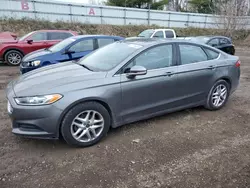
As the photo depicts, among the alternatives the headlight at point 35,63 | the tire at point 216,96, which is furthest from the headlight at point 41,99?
the headlight at point 35,63

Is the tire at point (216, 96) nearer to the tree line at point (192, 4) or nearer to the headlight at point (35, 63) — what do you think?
the headlight at point (35, 63)

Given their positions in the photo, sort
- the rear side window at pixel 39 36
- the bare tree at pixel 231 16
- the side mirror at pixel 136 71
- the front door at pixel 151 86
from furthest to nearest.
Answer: the bare tree at pixel 231 16 < the rear side window at pixel 39 36 < the front door at pixel 151 86 < the side mirror at pixel 136 71

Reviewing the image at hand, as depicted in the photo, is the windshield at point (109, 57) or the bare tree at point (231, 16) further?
the bare tree at point (231, 16)

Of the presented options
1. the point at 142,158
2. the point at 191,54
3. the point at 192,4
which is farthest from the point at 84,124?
the point at 192,4

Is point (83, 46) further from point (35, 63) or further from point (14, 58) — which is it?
point (14, 58)

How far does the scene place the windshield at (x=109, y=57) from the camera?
3.25m

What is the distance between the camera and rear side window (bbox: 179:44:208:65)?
3.71m

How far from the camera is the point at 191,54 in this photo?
3842 millimetres

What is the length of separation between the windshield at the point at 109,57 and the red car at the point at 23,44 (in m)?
6.35

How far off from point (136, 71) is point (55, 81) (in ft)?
3.83

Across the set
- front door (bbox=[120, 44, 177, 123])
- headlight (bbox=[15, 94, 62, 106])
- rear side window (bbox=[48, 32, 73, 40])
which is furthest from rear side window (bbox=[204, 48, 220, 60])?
rear side window (bbox=[48, 32, 73, 40])

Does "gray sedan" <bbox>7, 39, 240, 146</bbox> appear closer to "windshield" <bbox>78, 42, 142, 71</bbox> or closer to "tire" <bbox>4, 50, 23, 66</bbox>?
"windshield" <bbox>78, 42, 142, 71</bbox>

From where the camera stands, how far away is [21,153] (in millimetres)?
2834

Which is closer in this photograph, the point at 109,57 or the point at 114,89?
the point at 114,89
